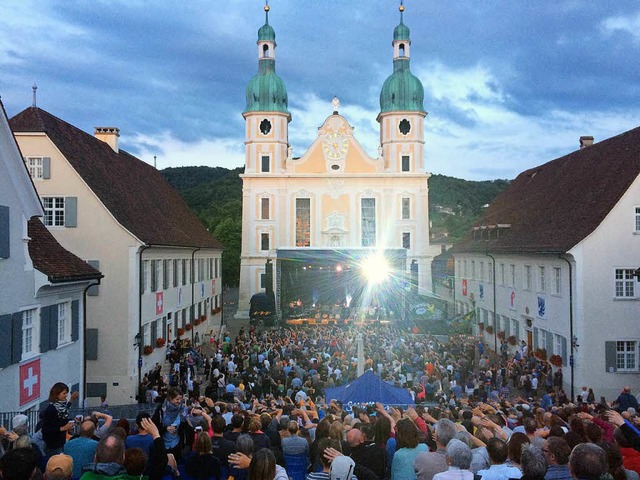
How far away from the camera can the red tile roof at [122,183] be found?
70.3ft

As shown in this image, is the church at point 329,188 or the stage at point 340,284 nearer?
the stage at point 340,284

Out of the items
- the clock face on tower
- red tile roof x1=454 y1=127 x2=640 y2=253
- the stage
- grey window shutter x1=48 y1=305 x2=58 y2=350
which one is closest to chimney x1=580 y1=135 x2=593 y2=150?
red tile roof x1=454 y1=127 x2=640 y2=253

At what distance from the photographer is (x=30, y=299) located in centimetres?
1380

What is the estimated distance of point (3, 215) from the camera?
12891mm

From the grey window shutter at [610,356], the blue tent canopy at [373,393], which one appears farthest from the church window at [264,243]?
the blue tent canopy at [373,393]

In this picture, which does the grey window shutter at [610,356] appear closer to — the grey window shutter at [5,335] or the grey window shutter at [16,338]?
the grey window shutter at [16,338]

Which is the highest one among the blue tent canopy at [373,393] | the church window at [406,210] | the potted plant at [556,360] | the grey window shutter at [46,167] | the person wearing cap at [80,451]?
the church window at [406,210]

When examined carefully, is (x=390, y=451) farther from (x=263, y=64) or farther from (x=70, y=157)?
(x=263, y=64)

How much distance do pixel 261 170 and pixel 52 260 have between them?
35271mm

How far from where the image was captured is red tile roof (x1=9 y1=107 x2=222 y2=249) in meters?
21.4

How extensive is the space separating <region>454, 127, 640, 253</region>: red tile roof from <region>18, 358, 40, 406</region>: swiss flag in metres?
16.8

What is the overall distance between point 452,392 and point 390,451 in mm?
10670

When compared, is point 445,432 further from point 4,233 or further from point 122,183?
point 122,183

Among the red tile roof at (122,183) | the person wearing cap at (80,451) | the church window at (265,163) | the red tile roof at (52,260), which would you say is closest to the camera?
the person wearing cap at (80,451)
